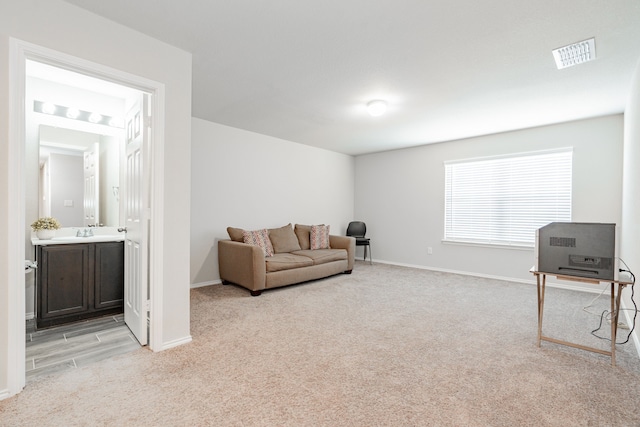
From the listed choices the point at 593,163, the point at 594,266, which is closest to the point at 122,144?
the point at 594,266

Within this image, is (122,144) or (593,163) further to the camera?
(593,163)

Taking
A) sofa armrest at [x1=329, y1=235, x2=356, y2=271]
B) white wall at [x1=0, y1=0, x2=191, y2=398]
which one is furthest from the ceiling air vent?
sofa armrest at [x1=329, y1=235, x2=356, y2=271]

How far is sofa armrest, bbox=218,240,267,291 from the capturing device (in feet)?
12.7

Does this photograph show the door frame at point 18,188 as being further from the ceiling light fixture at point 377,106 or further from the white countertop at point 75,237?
the ceiling light fixture at point 377,106

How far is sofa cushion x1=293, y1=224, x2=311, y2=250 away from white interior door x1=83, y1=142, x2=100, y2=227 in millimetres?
2941

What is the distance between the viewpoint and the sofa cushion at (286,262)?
4078 mm

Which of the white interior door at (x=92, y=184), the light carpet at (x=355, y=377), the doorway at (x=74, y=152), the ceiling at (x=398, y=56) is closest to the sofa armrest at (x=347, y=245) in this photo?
the light carpet at (x=355, y=377)

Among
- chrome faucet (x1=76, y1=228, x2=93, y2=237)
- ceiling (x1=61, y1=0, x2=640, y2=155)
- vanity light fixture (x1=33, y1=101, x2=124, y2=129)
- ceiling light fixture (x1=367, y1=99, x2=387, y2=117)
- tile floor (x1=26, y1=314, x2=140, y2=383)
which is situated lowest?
tile floor (x1=26, y1=314, x2=140, y2=383)

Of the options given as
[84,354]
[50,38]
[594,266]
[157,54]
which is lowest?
[84,354]

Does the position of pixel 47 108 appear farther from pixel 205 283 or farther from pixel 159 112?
pixel 205 283

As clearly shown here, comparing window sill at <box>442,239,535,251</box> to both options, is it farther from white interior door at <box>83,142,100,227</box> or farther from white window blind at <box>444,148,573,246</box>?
white interior door at <box>83,142,100,227</box>

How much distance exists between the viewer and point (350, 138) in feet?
17.5

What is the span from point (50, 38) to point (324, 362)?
2783 mm

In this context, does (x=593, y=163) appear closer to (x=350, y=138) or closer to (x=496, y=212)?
(x=496, y=212)
